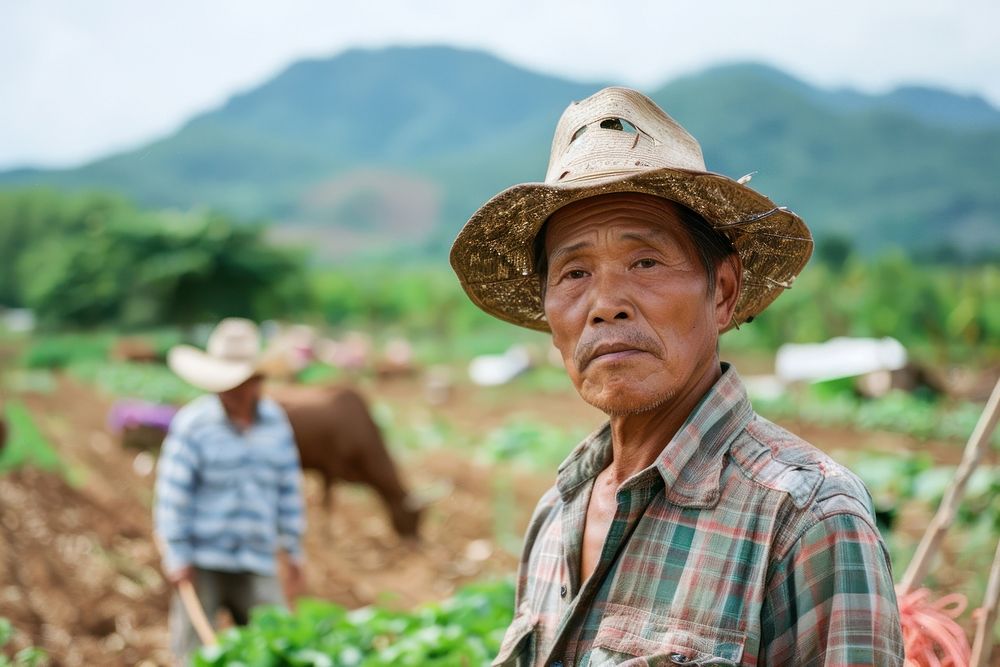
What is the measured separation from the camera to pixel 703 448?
1.60 m

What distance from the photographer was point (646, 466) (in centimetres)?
171

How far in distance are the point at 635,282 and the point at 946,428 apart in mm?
11488

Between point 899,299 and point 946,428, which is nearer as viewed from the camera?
point 946,428

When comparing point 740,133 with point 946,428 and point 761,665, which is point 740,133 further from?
point 761,665

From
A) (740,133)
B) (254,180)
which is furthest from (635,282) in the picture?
(254,180)

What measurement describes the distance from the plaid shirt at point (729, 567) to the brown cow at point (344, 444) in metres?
6.41

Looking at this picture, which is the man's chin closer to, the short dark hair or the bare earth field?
the short dark hair

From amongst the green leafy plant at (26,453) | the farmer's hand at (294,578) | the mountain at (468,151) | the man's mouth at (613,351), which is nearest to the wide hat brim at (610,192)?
the man's mouth at (613,351)

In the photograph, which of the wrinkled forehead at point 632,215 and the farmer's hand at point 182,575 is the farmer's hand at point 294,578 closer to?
the farmer's hand at point 182,575

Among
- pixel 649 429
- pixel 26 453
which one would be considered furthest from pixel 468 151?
pixel 649 429

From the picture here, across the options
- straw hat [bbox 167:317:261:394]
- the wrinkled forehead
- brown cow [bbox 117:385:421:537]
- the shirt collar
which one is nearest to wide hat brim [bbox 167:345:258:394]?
straw hat [bbox 167:317:261:394]

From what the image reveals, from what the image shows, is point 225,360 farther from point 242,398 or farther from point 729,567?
point 729,567

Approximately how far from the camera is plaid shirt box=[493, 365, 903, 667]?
1.34 m

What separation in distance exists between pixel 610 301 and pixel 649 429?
10.0 inches
